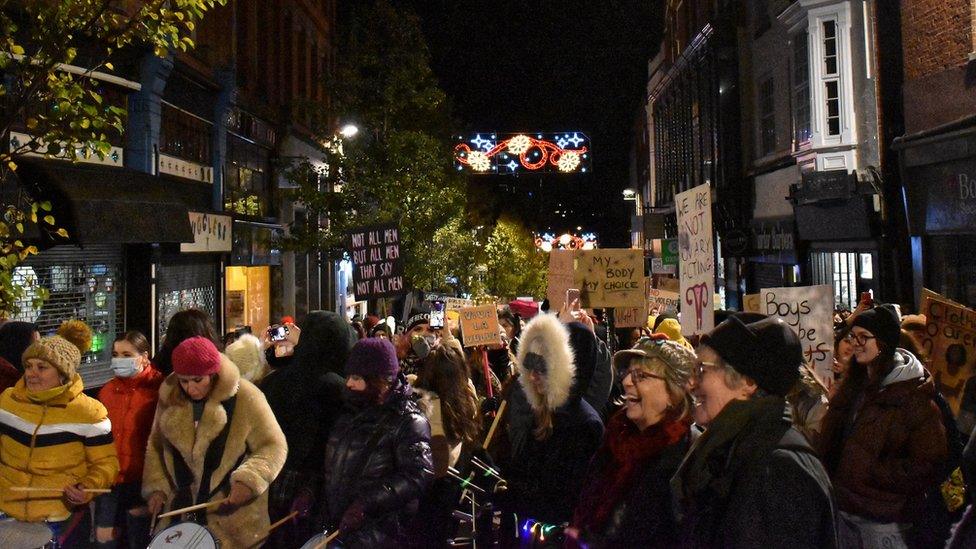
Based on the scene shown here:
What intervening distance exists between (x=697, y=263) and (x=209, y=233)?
14.4 m

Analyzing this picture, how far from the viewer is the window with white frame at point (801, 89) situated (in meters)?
19.0

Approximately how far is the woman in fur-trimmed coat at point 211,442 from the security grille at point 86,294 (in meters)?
8.86

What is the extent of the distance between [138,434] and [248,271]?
1961 centimetres

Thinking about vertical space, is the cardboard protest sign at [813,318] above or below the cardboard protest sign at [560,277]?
below

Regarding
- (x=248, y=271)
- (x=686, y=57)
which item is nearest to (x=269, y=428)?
(x=248, y=271)

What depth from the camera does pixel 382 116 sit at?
26.7m

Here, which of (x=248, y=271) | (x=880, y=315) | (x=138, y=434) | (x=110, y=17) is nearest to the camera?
(x=880, y=315)

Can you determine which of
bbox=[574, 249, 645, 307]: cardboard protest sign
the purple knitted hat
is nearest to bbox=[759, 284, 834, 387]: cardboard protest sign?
bbox=[574, 249, 645, 307]: cardboard protest sign

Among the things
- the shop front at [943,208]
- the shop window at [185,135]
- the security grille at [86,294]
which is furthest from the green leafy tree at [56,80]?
the shop front at [943,208]

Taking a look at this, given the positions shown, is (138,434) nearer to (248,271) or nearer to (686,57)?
(248,271)

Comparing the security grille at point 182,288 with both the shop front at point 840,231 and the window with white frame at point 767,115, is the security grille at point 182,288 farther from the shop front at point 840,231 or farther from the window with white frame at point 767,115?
the window with white frame at point 767,115

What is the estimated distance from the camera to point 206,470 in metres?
5.40

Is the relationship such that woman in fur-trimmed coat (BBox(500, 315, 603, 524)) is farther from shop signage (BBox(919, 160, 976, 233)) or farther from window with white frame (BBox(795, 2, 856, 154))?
window with white frame (BBox(795, 2, 856, 154))

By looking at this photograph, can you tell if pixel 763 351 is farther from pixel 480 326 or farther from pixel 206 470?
pixel 480 326
